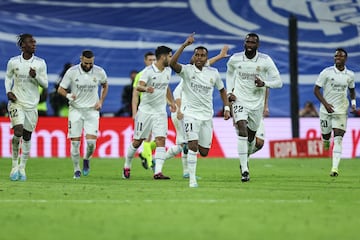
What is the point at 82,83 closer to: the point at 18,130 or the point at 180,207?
Answer: the point at 18,130

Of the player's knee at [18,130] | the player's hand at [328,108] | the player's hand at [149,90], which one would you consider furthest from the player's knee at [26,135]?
the player's hand at [328,108]

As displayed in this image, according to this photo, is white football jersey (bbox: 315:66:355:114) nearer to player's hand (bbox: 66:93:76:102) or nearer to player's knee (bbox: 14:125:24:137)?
player's hand (bbox: 66:93:76:102)

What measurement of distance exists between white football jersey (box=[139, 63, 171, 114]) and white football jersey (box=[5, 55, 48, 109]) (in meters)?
1.78

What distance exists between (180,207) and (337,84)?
8.78 metres

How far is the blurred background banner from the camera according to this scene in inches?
A: 1344

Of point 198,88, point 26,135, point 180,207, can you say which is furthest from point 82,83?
point 180,207

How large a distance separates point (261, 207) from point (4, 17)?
80.5ft

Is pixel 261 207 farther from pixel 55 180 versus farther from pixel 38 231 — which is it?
pixel 55 180

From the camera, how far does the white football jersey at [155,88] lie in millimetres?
18625

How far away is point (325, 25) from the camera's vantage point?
119 ft

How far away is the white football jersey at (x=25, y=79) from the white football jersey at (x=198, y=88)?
9.96ft

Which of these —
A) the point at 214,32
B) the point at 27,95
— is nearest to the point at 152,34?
the point at 214,32

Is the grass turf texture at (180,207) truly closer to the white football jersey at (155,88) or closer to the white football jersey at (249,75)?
the white football jersey at (155,88)

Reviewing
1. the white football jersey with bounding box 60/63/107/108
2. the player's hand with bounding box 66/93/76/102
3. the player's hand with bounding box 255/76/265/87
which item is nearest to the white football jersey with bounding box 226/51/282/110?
the player's hand with bounding box 255/76/265/87
